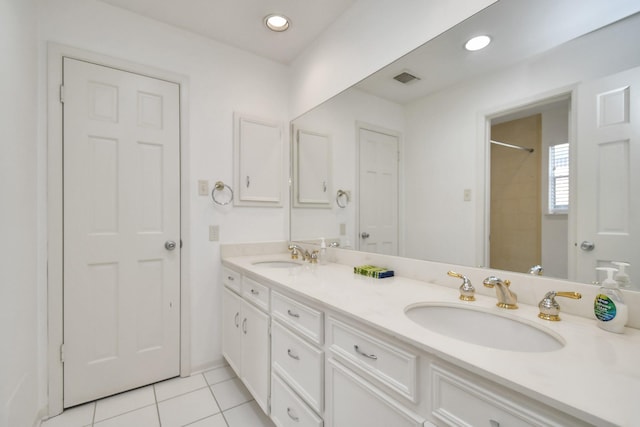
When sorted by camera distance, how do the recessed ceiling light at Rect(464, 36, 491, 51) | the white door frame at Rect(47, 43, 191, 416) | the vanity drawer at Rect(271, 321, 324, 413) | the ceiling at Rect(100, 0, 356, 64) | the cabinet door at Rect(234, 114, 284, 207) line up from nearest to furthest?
the vanity drawer at Rect(271, 321, 324, 413) → the recessed ceiling light at Rect(464, 36, 491, 51) → the white door frame at Rect(47, 43, 191, 416) → the ceiling at Rect(100, 0, 356, 64) → the cabinet door at Rect(234, 114, 284, 207)

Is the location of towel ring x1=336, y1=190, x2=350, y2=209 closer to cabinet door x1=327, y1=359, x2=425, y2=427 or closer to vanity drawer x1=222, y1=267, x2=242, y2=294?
vanity drawer x1=222, y1=267, x2=242, y2=294

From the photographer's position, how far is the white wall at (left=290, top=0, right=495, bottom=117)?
131cm

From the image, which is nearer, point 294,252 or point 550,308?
point 550,308

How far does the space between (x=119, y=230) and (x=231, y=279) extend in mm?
764

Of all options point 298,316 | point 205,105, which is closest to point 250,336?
point 298,316

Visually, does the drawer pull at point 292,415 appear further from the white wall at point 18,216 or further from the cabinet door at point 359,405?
the white wall at point 18,216

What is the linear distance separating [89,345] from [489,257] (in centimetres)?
226

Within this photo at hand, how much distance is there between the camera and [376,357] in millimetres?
851

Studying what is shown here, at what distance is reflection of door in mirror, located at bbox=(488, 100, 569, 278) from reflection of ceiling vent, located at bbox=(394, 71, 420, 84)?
1.68 ft

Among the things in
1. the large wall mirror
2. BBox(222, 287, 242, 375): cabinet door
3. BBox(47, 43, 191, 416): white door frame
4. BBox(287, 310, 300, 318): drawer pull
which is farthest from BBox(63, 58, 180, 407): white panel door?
the large wall mirror

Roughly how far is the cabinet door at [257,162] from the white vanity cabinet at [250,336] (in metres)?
0.65

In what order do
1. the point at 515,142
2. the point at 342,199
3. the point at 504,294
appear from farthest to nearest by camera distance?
the point at 342,199
the point at 515,142
the point at 504,294

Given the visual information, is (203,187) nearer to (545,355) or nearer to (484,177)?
(484,177)

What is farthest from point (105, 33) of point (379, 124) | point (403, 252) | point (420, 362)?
point (420, 362)
